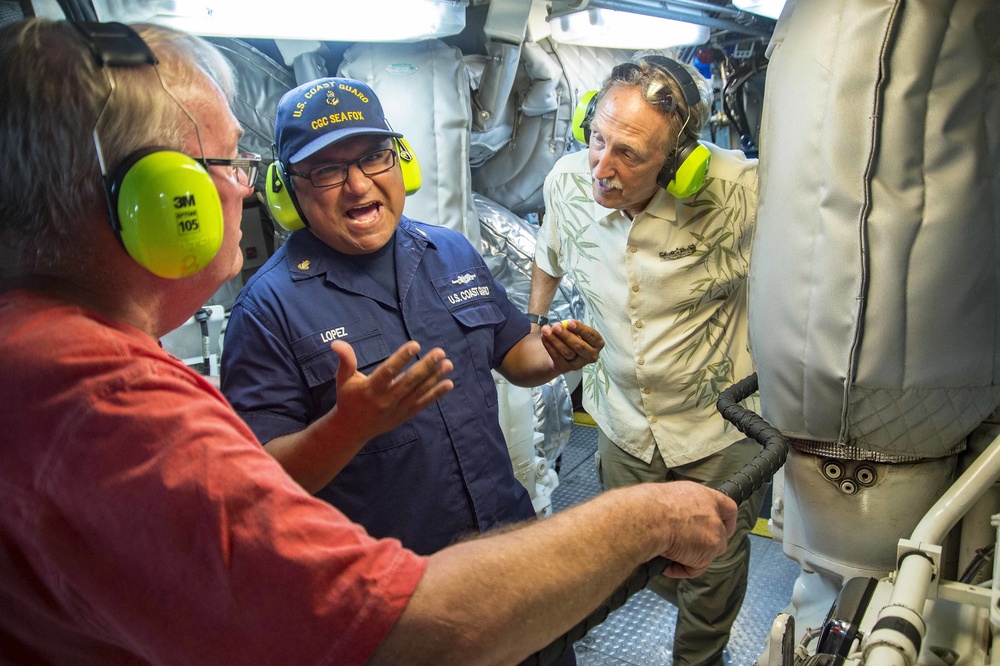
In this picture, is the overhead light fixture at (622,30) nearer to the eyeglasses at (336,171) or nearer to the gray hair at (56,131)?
the eyeglasses at (336,171)

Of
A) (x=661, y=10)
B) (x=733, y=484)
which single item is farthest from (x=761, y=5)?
(x=733, y=484)

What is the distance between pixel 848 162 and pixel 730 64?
3445 mm

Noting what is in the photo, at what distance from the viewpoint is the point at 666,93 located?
2.40m

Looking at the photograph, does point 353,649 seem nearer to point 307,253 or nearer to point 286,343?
point 286,343

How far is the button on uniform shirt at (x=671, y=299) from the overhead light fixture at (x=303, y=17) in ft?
2.42

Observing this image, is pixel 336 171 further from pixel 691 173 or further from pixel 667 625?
pixel 667 625

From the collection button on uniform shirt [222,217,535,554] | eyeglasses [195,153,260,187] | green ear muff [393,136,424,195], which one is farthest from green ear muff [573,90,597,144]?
eyeglasses [195,153,260,187]

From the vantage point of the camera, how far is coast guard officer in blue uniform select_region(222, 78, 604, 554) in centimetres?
175

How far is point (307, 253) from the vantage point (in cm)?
189

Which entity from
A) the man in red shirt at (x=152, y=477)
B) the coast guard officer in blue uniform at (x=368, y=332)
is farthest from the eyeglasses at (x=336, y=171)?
the man in red shirt at (x=152, y=477)

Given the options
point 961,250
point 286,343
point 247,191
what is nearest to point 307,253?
point 286,343

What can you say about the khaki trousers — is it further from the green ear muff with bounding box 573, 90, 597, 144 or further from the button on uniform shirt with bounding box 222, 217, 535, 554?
the green ear muff with bounding box 573, 90, 597, 144

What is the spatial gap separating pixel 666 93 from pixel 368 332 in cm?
127

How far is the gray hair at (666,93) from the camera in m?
2.39
